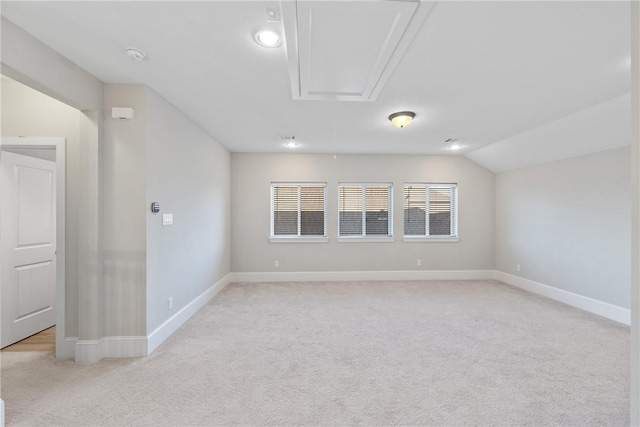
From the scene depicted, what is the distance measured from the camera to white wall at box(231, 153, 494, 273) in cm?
577

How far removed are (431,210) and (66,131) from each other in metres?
5.82

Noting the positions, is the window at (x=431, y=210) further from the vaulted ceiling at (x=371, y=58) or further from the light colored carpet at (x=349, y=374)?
the light colored carpet at (x=349, y=374)

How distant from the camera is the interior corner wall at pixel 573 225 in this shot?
3732 mm

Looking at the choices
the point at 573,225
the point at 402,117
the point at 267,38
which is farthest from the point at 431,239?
the point at 267,38

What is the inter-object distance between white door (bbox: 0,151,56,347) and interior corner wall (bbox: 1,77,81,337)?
61 centimetres

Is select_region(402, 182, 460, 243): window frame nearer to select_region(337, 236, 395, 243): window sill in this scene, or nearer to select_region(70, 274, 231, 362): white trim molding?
select_region(337, 236, 395, 243): window sill

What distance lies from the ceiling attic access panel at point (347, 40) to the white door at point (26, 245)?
310 cm

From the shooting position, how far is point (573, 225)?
436 centimetres

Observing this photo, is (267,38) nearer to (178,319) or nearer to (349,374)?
(349,374)

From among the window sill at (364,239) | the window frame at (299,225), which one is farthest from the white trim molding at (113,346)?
the window sill at (364,239)

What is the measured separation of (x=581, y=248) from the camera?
4234mm

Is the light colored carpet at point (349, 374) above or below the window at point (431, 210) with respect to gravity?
below

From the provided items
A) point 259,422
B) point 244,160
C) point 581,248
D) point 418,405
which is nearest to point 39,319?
point 259,422

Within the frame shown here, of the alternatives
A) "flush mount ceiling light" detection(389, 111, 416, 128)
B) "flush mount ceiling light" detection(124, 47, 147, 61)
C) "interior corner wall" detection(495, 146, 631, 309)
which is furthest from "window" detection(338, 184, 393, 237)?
"flush mount ceiling light" detection(124, 47, 147, 61)
